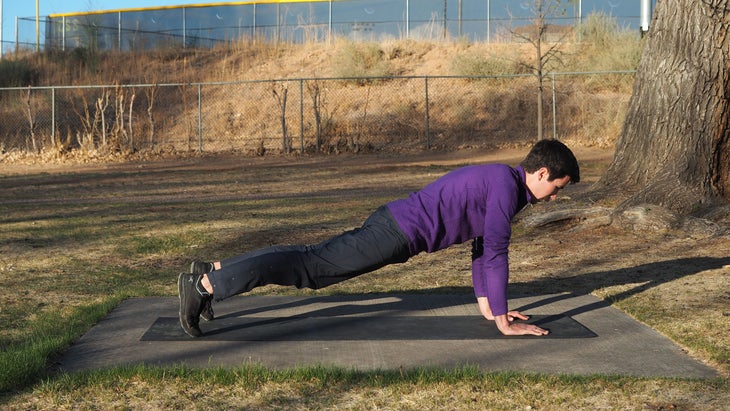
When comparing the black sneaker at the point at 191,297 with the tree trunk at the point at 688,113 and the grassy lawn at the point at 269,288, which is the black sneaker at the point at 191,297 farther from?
the tree trunk at the point at 688,113

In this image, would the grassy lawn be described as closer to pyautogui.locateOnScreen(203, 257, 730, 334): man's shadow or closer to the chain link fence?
pyautogui.locateOnScreen(203, 257, 730, 334): man's shadow

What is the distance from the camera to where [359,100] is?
31266 millimetres

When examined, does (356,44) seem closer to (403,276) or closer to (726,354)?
(403,276)

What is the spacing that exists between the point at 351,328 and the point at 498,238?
108cm

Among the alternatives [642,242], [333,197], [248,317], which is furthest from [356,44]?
[248,317]

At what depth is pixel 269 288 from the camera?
301 inches

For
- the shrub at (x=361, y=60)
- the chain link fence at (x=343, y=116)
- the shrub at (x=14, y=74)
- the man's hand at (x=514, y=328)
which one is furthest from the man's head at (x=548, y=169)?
the shrub at (x=14, y=74)

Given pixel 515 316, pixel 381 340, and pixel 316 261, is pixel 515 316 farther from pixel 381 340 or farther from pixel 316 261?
pixel 316 261

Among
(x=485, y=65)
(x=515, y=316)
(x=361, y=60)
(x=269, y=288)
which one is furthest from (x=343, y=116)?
(x=515, y=316)

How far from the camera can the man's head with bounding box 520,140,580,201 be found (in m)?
5.38

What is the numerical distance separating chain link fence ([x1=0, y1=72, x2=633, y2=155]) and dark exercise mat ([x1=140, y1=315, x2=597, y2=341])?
19169mm

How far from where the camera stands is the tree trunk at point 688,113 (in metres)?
10.0

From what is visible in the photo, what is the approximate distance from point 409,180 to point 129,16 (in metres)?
28.2

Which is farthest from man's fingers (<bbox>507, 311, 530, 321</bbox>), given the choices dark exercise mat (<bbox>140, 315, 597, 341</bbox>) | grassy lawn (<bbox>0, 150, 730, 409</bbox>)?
grassy lawn (<bbox>0, 150, 730, 409</bbox>)
